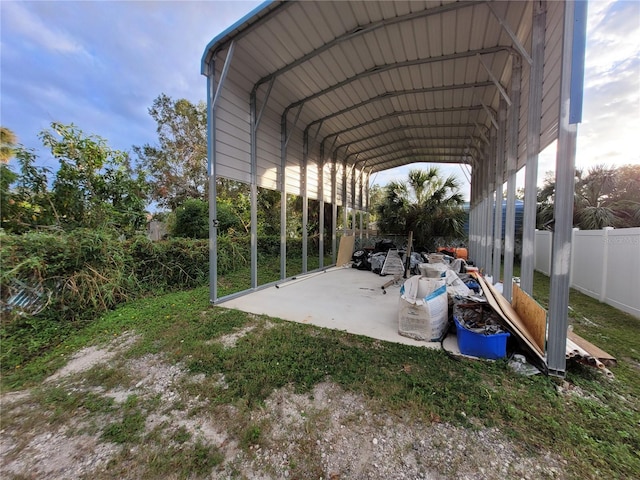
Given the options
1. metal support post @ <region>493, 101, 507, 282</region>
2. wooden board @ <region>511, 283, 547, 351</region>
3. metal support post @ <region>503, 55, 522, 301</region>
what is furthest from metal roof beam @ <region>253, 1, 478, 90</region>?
wooden board @ <region>511, 283, 547, 351</region>

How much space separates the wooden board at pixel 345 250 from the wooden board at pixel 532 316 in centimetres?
557

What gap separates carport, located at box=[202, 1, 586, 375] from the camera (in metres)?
2.10

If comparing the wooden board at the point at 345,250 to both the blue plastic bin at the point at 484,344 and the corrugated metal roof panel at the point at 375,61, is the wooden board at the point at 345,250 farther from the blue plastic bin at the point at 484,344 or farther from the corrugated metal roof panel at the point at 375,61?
the blue plastic bin at the point at 484,344

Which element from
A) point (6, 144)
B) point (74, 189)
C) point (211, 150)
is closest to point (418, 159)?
point (211, 150)

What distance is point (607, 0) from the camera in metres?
2.16

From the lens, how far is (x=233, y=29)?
3.48m

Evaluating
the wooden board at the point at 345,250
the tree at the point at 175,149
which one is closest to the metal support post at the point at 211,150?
the wooden board at the point at 345,250

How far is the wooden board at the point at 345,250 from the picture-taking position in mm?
8345

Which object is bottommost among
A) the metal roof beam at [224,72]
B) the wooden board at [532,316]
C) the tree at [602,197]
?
the wooden board at [532,316]

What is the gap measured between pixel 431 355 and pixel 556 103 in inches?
110

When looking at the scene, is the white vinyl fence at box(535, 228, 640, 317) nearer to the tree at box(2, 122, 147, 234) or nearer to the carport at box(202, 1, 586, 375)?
the carport at box(202, 1, 586, 375)

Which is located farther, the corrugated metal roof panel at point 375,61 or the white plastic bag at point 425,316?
the corrugated metal roof panel at point 375,61

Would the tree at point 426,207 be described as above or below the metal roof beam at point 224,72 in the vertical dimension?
below

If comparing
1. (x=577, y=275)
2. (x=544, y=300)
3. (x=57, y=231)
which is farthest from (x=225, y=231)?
(x=577, y=275)
